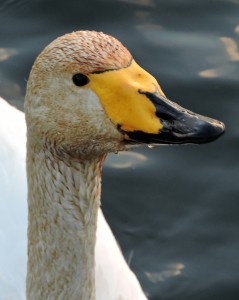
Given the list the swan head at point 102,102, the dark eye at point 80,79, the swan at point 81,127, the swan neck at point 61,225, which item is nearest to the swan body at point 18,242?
the swan neck at point 61,225

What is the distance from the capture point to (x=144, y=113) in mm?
3799

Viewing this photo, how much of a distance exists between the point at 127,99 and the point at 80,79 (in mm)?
209

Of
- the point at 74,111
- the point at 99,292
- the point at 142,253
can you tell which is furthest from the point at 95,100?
the point at 142,253

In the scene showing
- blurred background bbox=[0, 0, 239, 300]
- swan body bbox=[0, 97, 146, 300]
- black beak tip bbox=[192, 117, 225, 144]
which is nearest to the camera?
black beak tip bbox=[192, 117, 225, 144]

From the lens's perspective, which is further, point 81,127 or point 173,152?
point 173,152

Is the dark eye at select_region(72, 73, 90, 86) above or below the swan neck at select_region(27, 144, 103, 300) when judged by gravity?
above

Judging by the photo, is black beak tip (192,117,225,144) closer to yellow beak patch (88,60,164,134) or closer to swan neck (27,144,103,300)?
yellow beak patch (88,60,164,134)

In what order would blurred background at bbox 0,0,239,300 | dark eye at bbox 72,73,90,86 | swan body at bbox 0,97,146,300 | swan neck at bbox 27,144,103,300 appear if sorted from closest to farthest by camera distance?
dark eye at bbox 72,73,90,86, swan neck at bbox 27,144,103,300, swan body at bbox 0,97,146,300, blurred background at bbox 0,0,239,300

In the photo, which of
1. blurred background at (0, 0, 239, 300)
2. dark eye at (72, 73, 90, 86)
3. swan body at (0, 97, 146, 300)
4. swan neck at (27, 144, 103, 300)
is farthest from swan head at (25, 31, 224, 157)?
blurred background at (0, 0, 239, 300)

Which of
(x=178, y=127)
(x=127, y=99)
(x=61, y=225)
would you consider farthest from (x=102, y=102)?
(x=61, y=225)

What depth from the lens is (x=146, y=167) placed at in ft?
23.7

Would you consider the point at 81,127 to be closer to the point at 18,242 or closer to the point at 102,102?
the point at 102,102

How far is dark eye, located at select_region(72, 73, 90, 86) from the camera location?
383cm

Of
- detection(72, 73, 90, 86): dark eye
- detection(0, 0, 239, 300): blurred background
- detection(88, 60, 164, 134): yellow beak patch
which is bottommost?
detection(88, 60, 164, 134): yellow beak patch
